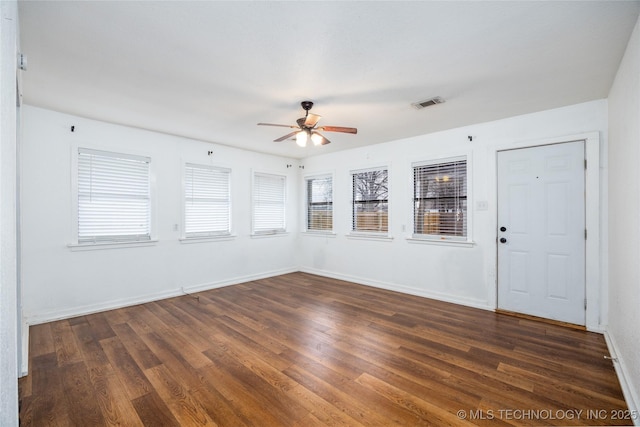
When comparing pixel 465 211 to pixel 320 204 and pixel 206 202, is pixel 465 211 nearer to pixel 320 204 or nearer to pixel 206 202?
pixel 320 204

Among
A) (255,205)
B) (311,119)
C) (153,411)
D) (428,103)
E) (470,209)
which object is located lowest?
(153,411)

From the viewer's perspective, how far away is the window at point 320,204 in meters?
6.19

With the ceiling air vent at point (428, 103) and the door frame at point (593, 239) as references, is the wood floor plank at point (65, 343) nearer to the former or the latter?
the ceiling air vent at point (428, 103)

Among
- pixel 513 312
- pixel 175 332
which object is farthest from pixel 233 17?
pixel 513 312

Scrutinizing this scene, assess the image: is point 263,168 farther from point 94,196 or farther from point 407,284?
point 407,284

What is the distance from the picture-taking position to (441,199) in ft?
15.0

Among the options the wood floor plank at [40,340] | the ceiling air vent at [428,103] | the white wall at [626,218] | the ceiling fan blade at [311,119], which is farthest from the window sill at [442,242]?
the wood floor plank at [40,340]

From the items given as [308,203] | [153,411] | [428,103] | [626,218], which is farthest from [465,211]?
[153,411]

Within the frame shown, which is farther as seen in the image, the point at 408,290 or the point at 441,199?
the point at 408,290

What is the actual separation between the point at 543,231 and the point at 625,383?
1862mm

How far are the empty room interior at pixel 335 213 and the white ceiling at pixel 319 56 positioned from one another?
2 cm

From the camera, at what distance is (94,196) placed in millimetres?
3980

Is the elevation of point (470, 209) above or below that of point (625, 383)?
above

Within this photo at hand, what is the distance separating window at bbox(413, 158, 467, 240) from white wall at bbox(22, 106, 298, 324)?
10.6 ft
